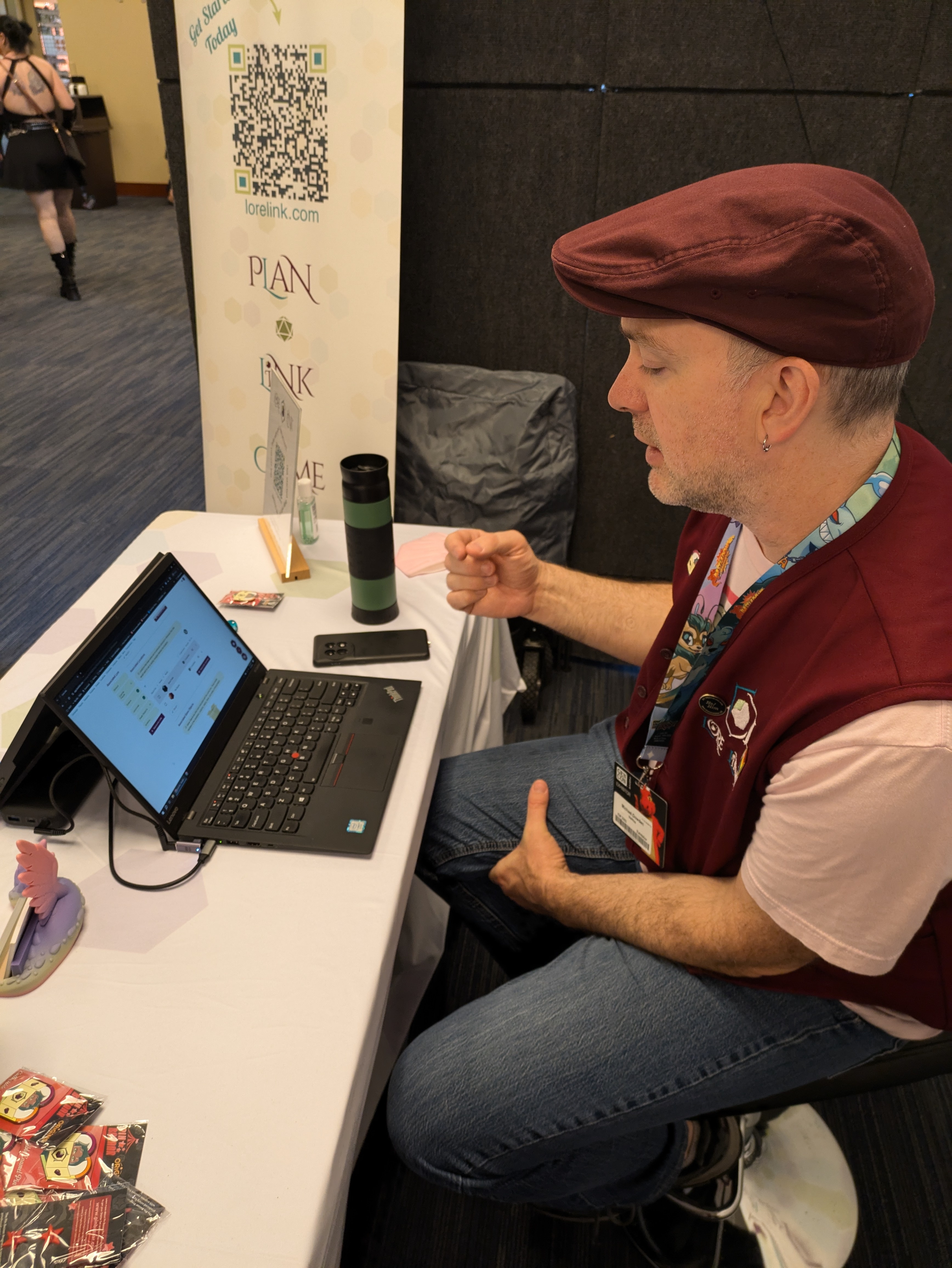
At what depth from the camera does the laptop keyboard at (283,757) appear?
36.1 inches

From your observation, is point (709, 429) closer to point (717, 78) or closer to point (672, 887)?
point (672, 887)

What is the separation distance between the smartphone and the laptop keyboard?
0.06 m

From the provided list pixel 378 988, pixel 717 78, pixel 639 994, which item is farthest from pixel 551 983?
pixel 717 78

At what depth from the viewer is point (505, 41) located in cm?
191

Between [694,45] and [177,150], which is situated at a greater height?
[694,45]

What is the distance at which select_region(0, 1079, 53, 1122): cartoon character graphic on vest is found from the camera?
661 millimetres

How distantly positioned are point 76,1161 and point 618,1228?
93 centimetres

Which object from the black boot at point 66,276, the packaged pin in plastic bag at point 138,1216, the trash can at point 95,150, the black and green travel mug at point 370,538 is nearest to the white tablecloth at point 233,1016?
the packaged pin in plastic bag at point 138,1216

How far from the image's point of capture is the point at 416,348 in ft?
7.80

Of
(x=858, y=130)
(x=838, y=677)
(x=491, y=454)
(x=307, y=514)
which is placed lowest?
(x=491, y=454)

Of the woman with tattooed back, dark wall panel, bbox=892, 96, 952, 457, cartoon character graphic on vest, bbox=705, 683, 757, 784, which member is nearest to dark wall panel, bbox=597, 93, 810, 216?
dark wall panel, bbox=892, 96, 952, 457

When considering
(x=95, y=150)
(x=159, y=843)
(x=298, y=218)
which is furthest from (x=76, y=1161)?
(x=95, y=150)

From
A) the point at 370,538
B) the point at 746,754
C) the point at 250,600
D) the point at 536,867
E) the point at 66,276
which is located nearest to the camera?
the point at 746,754

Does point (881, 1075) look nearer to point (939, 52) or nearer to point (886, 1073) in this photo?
point (886, 1073)
